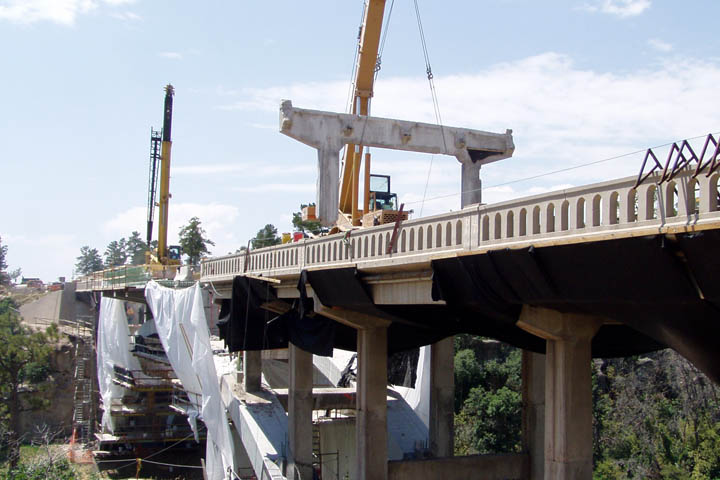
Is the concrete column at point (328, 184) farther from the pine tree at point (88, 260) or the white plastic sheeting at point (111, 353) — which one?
the pine tree at point (88, 260)

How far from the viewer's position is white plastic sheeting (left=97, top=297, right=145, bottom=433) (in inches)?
1631

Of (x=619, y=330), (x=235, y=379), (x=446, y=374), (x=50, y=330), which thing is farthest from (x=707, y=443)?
(x=50, y=330)

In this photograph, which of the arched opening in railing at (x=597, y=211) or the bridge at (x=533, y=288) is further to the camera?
the arched opening in railing at (x=597, y=211)

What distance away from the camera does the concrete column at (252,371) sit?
32.5 meters

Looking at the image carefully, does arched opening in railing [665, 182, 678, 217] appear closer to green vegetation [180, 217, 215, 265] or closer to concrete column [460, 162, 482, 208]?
concrete column [460, 162, 482, 208]

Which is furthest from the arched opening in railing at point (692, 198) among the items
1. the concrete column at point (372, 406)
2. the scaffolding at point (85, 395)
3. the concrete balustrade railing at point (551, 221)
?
the scaffolding at point (85, 395)

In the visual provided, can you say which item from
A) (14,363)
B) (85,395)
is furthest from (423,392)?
(14,363)

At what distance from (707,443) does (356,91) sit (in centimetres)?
1918

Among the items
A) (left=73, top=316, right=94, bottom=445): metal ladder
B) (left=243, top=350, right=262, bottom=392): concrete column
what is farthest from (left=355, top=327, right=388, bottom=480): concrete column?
(left=73, top=316, right=94, bottom=445): metal ladder

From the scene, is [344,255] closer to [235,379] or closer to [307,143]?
[307,143]

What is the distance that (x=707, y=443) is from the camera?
27.6 m

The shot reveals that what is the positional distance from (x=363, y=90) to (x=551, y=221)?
18.8 meters

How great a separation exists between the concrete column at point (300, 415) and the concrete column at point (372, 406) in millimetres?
5566

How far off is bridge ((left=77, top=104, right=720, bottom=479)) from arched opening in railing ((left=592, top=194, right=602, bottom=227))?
18mm
